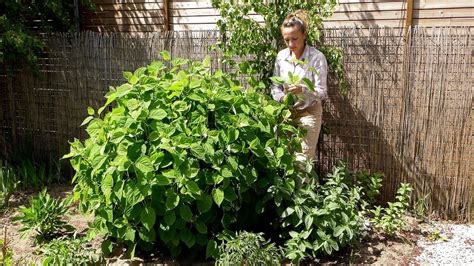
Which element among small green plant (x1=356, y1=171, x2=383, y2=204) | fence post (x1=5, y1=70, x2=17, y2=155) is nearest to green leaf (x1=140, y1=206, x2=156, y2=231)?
small green plant (x1=356, y1=171, x2=383, y2=204)

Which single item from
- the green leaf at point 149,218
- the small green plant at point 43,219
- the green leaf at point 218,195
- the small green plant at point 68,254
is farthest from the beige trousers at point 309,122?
the small green plant at point 43,219

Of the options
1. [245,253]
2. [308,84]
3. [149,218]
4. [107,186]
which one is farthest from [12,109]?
[245,253]

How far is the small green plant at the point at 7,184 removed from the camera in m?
4.59

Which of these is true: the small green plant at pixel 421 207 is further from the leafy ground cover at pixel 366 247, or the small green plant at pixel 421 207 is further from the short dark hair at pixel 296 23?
the short dark hair at pixel 296 23

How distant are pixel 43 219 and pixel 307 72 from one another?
2.44 m

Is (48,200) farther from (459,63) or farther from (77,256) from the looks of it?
(459,63)

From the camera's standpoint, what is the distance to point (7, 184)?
477 centimetres

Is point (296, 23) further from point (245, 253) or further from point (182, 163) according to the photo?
point (245, 253)

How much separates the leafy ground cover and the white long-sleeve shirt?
1.21 metres

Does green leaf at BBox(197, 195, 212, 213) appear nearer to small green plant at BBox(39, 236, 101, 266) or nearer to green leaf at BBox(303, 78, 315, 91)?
small green plant at BBox(39, 236, 101, 266)

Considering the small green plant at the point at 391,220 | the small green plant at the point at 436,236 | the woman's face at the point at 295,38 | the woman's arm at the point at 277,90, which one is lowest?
the small green plant at the point at 436,236

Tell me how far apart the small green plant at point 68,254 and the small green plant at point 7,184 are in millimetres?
1775

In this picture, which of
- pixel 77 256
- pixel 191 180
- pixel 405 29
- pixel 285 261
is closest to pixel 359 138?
pixel 405 29

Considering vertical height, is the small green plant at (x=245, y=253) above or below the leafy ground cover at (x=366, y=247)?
above
